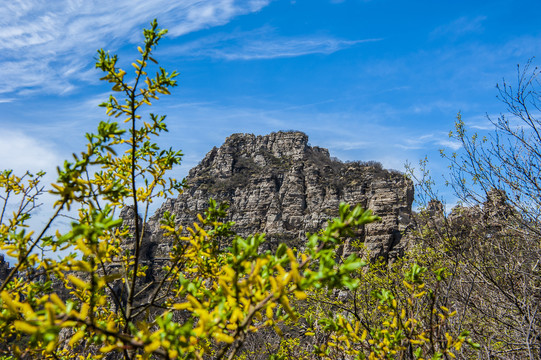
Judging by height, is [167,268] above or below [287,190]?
below

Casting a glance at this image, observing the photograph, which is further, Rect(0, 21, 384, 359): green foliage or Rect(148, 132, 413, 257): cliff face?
Rect(148, 132, 413, 257): cliff face

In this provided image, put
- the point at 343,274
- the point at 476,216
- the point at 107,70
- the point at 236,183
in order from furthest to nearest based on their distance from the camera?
the point at 236,183 → the point at 476,216 → the point at 107,70 → the point at 343,274

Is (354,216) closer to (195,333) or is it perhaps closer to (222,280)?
(222,280)

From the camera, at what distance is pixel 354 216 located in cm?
162

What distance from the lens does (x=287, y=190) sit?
49281 millimetres

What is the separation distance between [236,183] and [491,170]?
5080 centimetres

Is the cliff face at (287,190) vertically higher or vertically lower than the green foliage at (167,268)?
higher

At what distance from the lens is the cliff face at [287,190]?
39.7 m

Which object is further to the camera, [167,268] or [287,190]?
[287,190]

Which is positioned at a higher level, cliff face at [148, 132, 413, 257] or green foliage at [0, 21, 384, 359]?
cliff face at [148, 132, 413, 257]

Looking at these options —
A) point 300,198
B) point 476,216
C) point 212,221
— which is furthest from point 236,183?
point 212,221

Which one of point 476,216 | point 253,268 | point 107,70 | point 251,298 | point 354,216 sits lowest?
point 251,298

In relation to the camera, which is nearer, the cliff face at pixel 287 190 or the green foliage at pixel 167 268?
the green foliage at pixel 167 268

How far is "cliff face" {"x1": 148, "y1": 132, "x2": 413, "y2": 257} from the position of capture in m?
39.7
